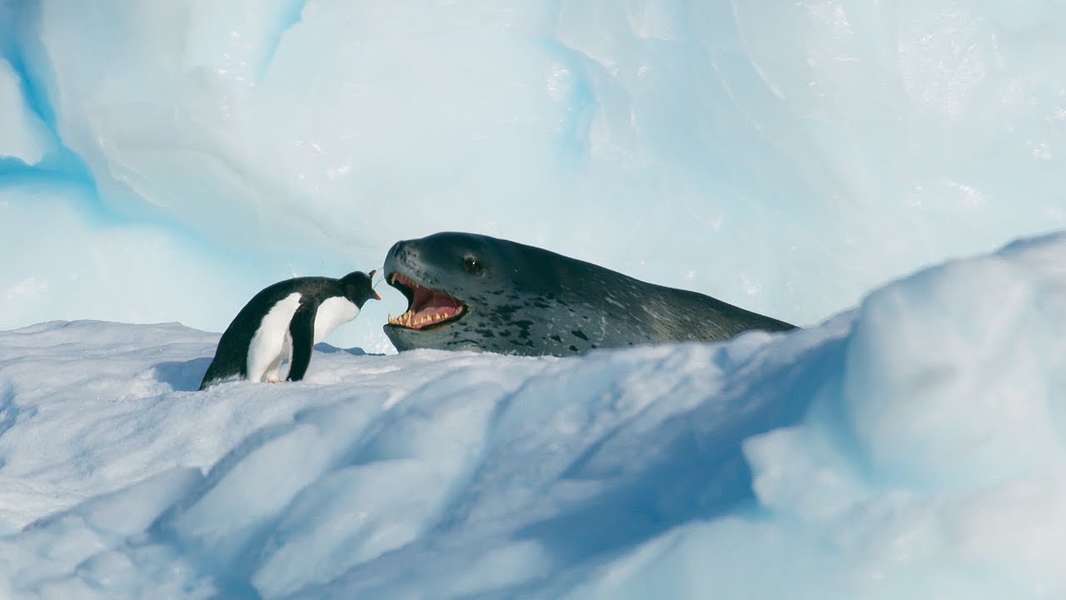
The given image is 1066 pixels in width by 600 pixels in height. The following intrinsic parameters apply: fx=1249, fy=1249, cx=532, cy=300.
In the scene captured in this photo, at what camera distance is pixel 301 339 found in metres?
5.11

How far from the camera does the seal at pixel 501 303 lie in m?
5.70

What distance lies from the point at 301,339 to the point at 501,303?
1.06 m

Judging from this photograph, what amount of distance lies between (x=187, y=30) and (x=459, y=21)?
2054 millimetres

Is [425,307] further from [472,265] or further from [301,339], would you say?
[301,339]

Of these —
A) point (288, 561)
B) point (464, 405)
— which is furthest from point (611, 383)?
point (288, 561)

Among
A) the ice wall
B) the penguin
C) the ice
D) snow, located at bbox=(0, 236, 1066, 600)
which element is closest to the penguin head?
the penguin

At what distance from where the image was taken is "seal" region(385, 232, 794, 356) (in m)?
5.70

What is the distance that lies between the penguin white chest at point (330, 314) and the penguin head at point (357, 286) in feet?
0.16

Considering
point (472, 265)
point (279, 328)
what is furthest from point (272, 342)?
point (472, 265)

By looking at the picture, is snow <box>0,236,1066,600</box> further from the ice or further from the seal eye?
the ice

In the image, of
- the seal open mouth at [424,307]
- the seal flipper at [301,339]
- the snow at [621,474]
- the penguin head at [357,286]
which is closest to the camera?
the snow at [621,474]

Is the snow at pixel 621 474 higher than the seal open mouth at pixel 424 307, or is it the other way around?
the snow at pixel 621 474

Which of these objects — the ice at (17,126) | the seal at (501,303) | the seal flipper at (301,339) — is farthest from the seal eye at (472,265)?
the ice at (17,126)

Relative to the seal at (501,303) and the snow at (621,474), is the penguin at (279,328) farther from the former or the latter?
the snow at (621,474)
